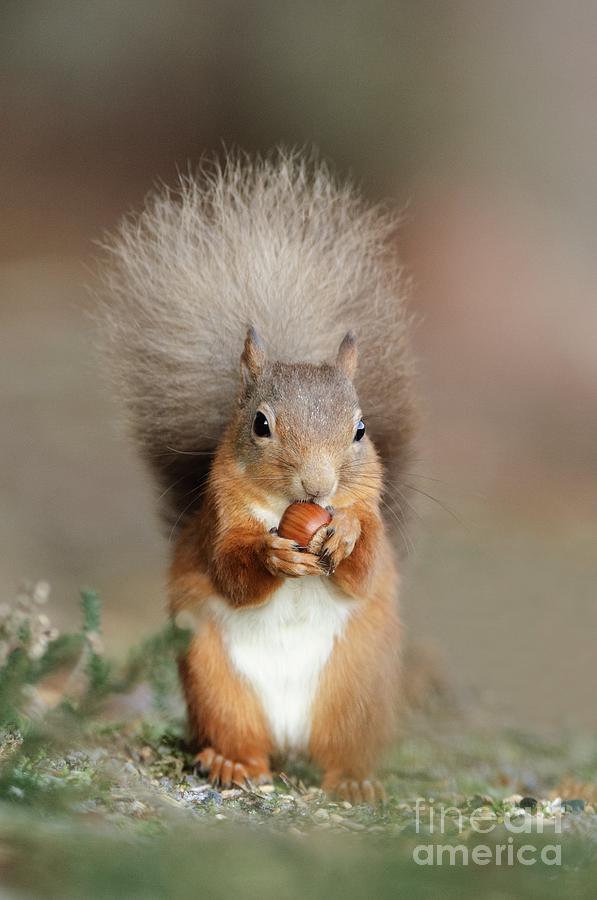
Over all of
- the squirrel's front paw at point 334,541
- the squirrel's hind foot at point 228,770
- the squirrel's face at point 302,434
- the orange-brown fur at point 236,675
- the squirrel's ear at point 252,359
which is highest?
the squirrel's ear at point 252,359

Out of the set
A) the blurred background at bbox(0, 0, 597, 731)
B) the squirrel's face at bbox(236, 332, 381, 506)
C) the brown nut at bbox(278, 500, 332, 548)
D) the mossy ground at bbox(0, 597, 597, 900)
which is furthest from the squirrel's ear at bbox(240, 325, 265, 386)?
the blurred background at bbox(0, 0, 597, 731)

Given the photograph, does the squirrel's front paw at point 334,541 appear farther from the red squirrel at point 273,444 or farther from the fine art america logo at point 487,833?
the fine art america logo at point 487,833

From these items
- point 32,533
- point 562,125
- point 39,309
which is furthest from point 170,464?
point 562,125

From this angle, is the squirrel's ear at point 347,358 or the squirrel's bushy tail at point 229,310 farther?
the squirrel's bushy tail at point 229,310

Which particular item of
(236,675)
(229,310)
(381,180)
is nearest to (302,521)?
(236,675)

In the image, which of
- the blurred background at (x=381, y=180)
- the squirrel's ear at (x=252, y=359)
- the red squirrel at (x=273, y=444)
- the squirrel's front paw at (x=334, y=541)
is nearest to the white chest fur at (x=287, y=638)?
the red squirrel at (x=273, y=444)

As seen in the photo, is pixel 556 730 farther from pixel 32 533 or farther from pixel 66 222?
pixel 66 222
